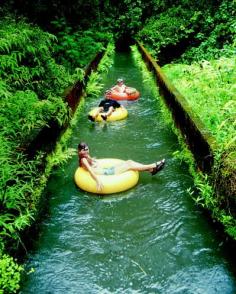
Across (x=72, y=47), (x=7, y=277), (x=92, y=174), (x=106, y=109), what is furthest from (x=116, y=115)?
(x=72, y=47)

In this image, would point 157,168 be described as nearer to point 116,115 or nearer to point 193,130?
point 193,130

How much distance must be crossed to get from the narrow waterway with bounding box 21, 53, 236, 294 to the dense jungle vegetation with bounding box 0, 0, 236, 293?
342mm

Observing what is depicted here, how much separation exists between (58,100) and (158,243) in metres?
4.83

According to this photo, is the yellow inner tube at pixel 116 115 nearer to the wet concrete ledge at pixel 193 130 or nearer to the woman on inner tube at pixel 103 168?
the wet concrete ledge at pixel 193 130

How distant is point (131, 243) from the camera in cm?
557

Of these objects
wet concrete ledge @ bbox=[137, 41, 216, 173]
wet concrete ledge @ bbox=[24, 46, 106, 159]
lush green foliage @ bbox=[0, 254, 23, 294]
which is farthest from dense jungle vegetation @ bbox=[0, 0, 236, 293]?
wet concrete ledge @ bbox=[137, 41, 216, 173]

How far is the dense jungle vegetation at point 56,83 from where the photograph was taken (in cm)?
538

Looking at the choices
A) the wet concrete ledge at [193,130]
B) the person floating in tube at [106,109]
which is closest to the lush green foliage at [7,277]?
the wet concrete ledge at [193,130]

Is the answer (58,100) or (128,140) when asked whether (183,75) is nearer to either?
(128,140)

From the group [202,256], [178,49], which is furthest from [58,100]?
[178,49]

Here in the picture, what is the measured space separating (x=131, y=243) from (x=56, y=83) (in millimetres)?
6333

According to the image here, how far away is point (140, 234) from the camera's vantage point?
19.0 ft

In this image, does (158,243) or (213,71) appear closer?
(158,243)

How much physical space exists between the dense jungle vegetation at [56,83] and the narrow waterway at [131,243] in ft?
1.12
